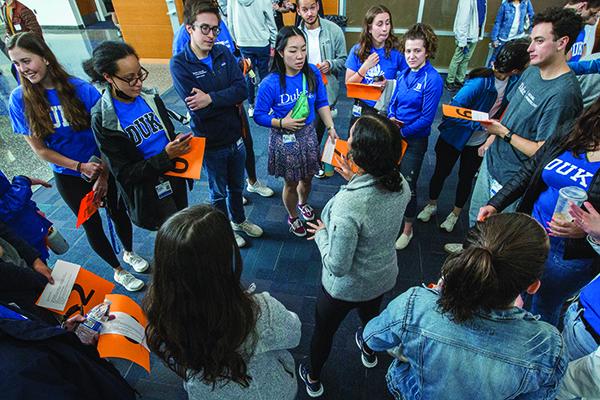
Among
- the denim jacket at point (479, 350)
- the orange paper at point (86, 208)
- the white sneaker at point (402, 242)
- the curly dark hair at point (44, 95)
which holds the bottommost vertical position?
the white sneaker at point (402, 242)

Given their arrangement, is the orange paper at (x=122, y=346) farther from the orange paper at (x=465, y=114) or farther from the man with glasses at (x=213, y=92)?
the orange paper at (x=465, y=114)

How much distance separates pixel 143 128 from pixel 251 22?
3.13 metres

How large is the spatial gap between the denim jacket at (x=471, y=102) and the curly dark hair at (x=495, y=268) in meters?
1.74

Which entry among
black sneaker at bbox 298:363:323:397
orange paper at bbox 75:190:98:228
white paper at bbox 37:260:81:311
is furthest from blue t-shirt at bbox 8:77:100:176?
black sneaker at bbox 298:363:323:397

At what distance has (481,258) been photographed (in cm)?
89

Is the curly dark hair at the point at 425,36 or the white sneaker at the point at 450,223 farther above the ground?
the curly dark hair at the point at 425,36

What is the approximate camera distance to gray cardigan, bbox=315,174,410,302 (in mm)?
1344

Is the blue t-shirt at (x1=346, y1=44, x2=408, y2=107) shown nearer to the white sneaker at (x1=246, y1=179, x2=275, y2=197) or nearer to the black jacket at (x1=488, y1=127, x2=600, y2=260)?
the white sneaker at (x1=246, y1=179, x2=275, y2=197)

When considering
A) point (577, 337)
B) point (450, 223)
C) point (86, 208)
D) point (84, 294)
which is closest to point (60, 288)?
point (84, 294)

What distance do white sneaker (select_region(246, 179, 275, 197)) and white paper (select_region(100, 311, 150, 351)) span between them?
2098 mm

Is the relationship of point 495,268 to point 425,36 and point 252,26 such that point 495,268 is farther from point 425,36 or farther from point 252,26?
point 252,26

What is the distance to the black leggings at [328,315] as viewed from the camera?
5.38 feet

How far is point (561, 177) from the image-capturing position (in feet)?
5.36

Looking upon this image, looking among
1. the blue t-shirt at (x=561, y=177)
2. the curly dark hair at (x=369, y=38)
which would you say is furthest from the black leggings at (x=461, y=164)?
the curly dark hair at (x=369, y=38)
